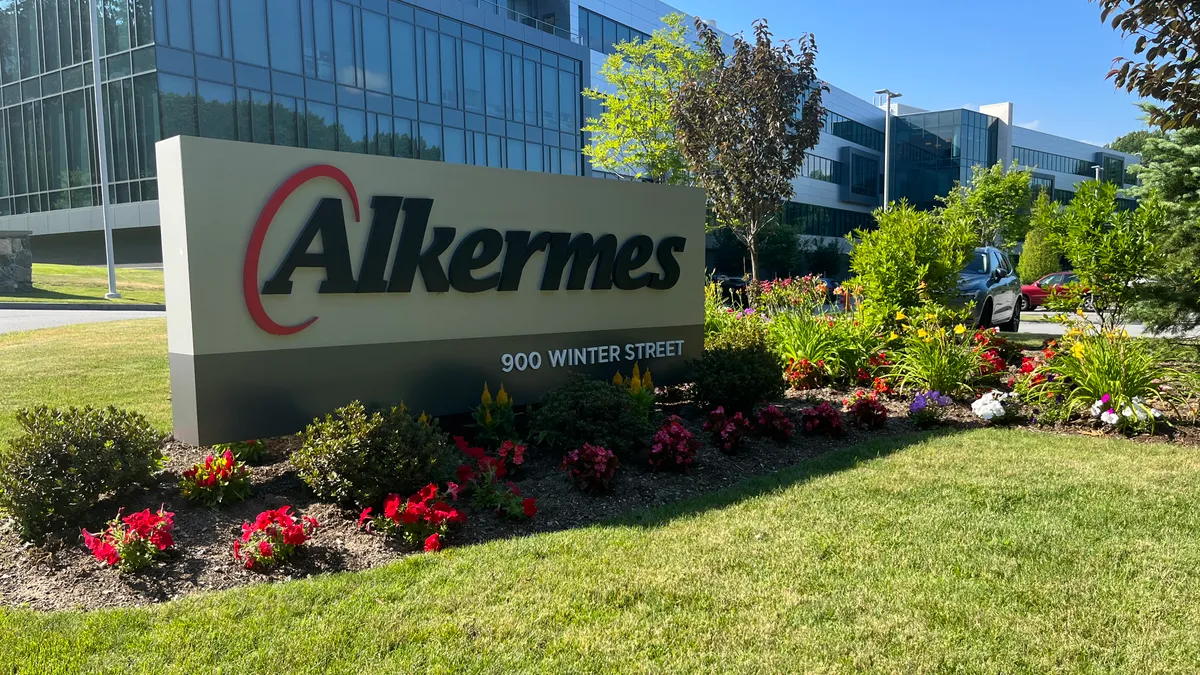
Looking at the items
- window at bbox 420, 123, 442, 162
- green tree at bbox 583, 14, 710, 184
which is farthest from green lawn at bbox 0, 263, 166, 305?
green tree at bbox 583, 14, 710, 184

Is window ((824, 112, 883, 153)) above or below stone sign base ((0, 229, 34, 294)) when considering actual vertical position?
above

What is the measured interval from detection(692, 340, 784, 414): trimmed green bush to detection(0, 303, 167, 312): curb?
17.5 m

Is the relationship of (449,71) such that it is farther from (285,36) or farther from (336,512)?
(336,512)

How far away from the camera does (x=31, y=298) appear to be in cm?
2256

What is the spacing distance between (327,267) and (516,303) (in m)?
1.81

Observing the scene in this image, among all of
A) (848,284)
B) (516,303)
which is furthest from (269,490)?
(848,284)

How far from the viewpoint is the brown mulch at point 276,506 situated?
4121mm

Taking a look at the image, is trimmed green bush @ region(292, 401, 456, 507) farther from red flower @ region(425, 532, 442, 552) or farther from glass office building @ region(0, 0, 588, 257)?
glass office building @ region(0, 0, 588, 257)

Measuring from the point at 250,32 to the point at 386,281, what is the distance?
2626 cm

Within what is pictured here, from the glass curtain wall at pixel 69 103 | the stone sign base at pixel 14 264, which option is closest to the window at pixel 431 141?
the glass curtain wall at pixel 69 103

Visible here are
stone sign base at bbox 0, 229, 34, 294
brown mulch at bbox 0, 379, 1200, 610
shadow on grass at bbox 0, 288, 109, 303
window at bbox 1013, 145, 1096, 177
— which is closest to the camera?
brown mulch at bbox 0, 379, 1200, 610

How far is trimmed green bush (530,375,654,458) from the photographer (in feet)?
20.1

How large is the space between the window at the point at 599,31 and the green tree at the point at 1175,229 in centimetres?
3060

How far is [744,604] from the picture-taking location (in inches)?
150
